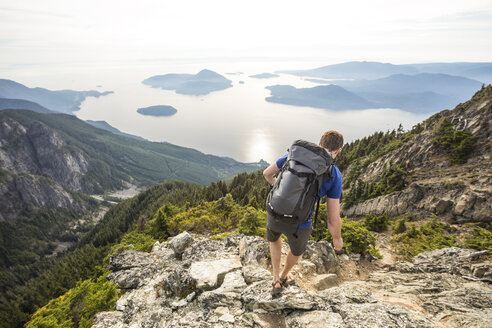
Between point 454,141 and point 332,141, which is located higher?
point 332,141

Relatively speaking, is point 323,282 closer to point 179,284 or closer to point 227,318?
point 227,318

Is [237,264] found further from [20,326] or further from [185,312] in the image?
[20,326]

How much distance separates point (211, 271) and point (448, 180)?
2495cm

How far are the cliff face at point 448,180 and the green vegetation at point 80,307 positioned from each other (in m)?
24.1

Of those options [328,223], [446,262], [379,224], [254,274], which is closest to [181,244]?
[254,274]

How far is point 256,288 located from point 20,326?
51.5 metres

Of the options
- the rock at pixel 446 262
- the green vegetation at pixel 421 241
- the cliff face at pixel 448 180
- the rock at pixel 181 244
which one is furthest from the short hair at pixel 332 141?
the cliff face at pixel 448 180

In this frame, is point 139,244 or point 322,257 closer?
point 322,257

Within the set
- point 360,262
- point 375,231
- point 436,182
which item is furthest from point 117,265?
point 436,182

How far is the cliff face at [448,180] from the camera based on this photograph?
699 inches

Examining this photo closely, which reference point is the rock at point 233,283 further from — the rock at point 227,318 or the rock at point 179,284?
the rock at point 179,284

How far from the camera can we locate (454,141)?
2662 cm

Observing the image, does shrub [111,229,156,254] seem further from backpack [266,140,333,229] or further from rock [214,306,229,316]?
backpack [266,140,333,229]

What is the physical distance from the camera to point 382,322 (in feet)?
15.8
